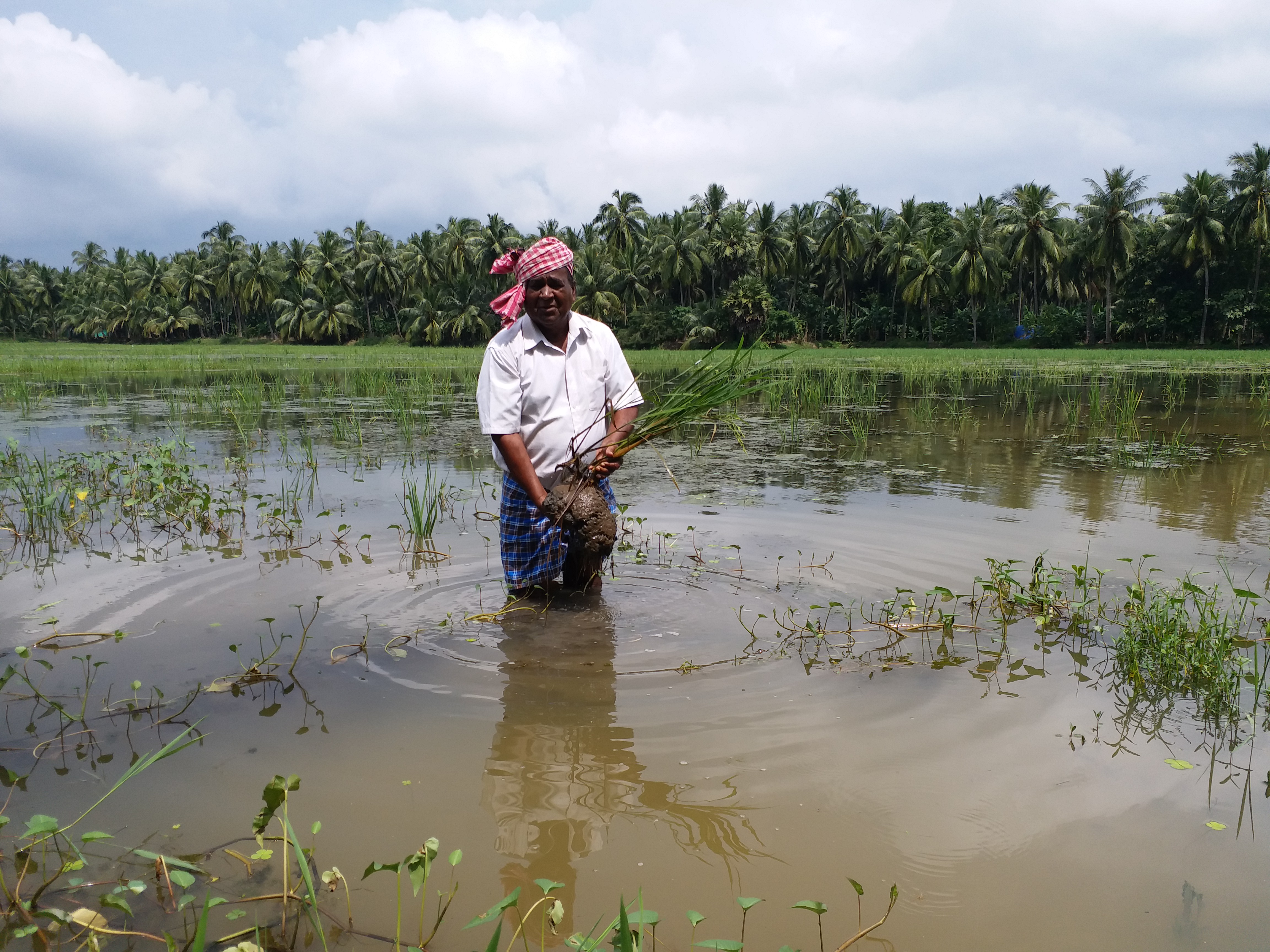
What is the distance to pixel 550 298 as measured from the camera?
290cm

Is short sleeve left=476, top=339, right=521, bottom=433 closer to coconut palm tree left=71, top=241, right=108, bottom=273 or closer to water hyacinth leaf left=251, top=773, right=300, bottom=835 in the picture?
water hyacinth leaf left=251, top=773, right=300, bottom=835

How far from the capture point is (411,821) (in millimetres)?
1822

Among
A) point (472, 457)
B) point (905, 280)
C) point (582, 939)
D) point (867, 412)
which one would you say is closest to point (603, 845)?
point (582, 939)

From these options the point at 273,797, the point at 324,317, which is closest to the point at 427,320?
the point at 324,317

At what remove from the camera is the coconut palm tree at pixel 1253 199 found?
3206 cm

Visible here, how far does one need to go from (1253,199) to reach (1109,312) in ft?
20.3

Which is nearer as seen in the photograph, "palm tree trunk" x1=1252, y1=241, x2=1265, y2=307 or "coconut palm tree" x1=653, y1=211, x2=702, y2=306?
"palm tree trunk" x1=1252, y1=241, x2=1265, y2=307

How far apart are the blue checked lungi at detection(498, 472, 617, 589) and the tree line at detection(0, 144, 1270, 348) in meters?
26.9

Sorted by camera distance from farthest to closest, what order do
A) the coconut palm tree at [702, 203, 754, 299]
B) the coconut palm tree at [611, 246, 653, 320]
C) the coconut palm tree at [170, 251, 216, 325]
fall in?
the coconut palm tree at [170, 251, 216, 325] < the coconut palm tree at [611, 246, 653, 320] < the coconut palm tree at [702, 203, 754, 299]

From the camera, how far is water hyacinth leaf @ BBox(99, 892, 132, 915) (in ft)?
4.60

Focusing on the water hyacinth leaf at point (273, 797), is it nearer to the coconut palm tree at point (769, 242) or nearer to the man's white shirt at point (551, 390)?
the man's white shirt at point (551, 390)

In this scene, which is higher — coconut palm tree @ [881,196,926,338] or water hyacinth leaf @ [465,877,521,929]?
coconut palm tree @ [881,196,926,338]

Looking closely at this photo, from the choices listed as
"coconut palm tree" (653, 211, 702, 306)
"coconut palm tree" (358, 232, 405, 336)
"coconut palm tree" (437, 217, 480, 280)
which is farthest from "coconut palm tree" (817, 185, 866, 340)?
"coconut palm tree" (358, 232, 405, 336)

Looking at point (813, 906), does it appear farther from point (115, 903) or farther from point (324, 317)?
point (324, 317)
